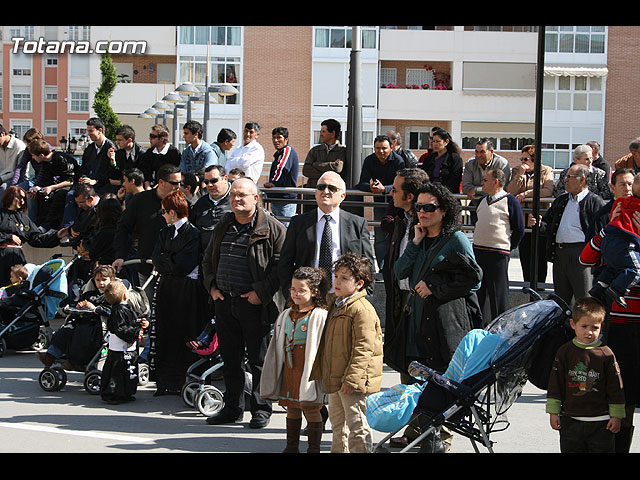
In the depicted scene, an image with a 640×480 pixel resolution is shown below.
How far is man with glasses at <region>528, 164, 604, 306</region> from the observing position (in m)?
9.72

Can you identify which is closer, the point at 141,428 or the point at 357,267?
the point at 357,267

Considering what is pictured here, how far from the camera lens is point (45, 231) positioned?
1301 cm

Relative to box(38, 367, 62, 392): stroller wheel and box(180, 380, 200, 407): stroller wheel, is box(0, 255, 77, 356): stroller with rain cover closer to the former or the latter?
box(38, 367, 62, 392): stroller wheel

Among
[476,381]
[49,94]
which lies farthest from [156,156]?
[49,94]

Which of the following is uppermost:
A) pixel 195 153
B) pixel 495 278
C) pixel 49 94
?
pixel 49 94

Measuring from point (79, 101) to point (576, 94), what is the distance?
142 ft

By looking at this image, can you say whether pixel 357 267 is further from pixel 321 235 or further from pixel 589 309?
pixel 589 309

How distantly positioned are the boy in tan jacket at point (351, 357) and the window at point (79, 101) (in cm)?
7421

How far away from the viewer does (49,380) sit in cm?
924

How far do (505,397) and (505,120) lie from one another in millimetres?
48785

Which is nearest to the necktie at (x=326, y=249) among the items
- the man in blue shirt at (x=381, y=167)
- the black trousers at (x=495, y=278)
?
the black trousers at (x=495, y=278)

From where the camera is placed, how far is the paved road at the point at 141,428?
717 cm

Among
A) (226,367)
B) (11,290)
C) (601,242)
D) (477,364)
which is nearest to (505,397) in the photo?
(477,364)

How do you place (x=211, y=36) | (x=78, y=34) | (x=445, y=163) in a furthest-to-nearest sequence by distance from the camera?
(x=78, y=34) → (x=211, y=36) → (x=445, y=163)
